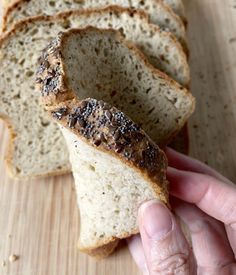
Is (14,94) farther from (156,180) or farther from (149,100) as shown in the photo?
(156,180)

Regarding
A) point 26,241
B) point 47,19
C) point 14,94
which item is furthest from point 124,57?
point 26,241

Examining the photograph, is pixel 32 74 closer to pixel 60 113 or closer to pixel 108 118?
pixel 60 113

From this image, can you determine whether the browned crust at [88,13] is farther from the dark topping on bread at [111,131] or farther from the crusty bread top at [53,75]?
the dark topping on bread at [111,131]

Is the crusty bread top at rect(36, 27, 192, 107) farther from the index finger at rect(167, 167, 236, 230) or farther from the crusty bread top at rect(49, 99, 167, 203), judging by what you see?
the index finger at rect(167, 167, 236, 230)

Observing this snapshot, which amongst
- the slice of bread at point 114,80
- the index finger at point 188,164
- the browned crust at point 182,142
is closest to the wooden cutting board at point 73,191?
the browned crust at point 182,142

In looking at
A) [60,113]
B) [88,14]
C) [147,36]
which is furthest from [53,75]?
[147,36]

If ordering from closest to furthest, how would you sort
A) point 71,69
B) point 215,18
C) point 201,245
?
point 71,69 < point 201,245 < point 215,18
